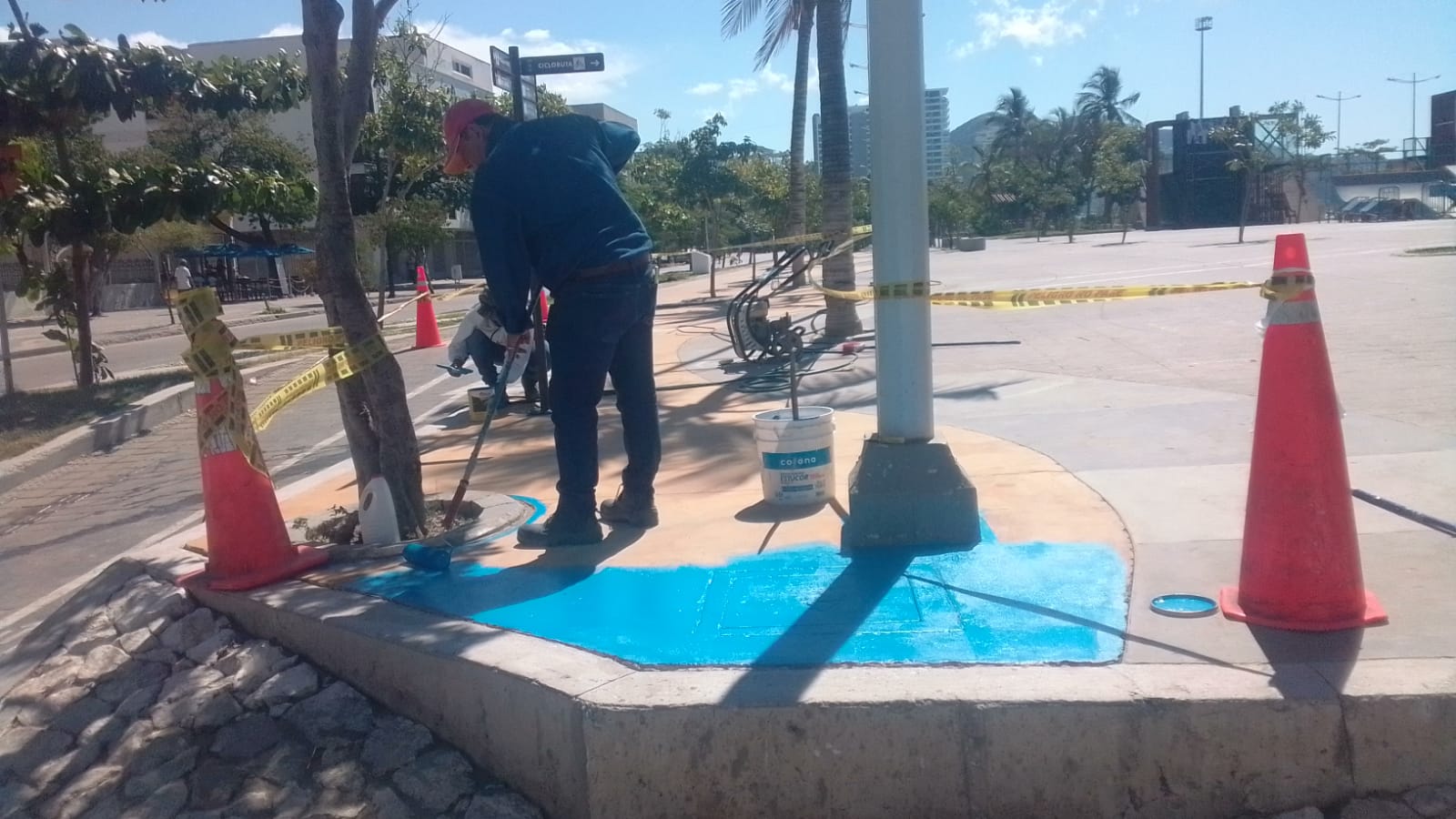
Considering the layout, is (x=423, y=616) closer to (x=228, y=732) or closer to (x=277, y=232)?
(x=228, y=732)

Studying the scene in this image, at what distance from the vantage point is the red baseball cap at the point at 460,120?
4.86 meters

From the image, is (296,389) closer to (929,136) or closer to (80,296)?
(80,296)

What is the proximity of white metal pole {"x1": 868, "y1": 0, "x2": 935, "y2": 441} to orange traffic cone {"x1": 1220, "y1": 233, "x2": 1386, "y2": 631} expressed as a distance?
1258 mm

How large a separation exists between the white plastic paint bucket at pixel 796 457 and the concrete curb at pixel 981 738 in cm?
196

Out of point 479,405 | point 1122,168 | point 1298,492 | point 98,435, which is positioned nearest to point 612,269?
point 1298,492

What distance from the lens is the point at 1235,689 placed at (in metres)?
2.92

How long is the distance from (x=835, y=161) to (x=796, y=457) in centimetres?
949

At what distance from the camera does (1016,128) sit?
8169cm

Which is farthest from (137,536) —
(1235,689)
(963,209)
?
(963,209)

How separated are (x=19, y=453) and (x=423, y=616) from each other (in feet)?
22.8

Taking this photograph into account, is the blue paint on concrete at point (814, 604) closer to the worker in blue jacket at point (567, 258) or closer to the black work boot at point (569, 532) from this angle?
the black work boot at point (569, 532)

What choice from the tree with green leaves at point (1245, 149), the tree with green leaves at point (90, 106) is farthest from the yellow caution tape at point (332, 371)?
the tree with green leaves at point (1245, 149)

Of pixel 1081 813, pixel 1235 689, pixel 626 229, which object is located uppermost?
pixel 626 229

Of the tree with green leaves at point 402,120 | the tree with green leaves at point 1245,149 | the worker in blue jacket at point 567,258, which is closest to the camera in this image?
the worker in blue jacket at point 567,258
